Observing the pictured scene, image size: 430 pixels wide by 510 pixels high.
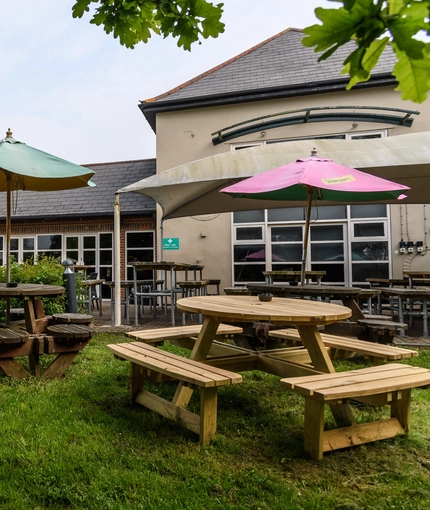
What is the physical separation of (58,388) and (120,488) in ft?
5.95

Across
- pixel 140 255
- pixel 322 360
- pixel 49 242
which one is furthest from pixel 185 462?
pixel 49 242

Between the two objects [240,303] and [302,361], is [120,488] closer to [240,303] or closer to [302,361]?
[240,303]

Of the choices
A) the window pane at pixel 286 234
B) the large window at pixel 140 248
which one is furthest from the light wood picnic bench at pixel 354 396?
the large window at pixel 140 248

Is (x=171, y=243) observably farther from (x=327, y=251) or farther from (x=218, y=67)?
(x=218, y=67)

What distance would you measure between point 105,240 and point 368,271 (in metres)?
7.67

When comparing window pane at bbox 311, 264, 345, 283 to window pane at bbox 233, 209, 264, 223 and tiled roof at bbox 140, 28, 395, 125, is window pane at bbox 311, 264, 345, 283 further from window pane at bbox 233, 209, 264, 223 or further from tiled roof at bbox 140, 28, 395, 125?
tiled roof at bbox 140, 28, 395, 125

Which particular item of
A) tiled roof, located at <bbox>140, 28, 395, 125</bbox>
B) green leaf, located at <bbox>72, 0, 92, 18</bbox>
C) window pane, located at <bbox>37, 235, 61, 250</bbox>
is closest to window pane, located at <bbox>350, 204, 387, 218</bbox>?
tiled roof, located at <bbox>140, 28, 395, 125</bbox>

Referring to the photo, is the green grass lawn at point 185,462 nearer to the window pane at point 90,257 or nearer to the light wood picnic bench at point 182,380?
the light wood picnic bench at point 182,380

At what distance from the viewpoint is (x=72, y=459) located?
7.44 feet

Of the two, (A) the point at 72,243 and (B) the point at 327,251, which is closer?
(B) the point at 327,251

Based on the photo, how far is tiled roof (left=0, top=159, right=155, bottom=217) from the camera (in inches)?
489

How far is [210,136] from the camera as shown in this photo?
10883 millimetres

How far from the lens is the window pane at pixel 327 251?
10.2 m

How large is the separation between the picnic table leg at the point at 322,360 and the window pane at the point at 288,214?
7735 millimetres
